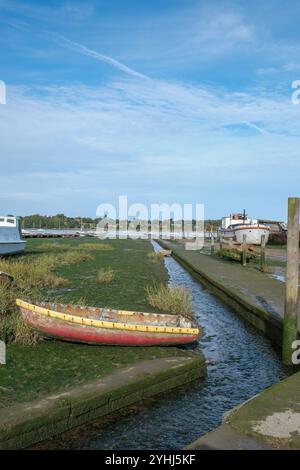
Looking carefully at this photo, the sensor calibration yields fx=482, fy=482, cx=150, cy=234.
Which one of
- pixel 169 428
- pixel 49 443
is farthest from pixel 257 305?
pixel 49 443

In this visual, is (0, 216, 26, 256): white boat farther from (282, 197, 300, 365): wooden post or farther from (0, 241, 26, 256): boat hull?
(282, 197, 300, 365): wooden post

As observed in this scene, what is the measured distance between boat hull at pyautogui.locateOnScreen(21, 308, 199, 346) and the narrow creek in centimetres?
125

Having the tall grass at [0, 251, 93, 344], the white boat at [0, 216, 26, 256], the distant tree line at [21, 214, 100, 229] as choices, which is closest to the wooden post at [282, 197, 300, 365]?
the tall grass at [0, 251, 93, 344]

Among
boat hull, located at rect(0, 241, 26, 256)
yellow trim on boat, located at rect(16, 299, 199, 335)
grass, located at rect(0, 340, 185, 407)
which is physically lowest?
grass, located at rect(0, 340, 185, 407)

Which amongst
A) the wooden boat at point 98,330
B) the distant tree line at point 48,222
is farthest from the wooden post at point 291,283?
the distant tree line at point 48,222

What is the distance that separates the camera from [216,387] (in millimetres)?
8898

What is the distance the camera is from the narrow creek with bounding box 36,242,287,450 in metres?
A: 6.54

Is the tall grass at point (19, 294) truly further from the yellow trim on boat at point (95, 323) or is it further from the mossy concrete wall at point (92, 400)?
the mossy concrete wall at point (92, 400)

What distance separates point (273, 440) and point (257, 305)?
30.1 ft

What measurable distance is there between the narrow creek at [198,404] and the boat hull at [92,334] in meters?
1.25

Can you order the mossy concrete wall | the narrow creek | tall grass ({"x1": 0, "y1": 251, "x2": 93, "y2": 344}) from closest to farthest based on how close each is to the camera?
the mossy concrete wall < the narrow creek < tall grass ({"x1": 0, "y1": 251, "x2": 93, "y2": 344})

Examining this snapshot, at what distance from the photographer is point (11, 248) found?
32.5 m

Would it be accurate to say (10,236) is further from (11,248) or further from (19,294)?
(19,294)

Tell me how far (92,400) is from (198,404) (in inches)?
76.4
